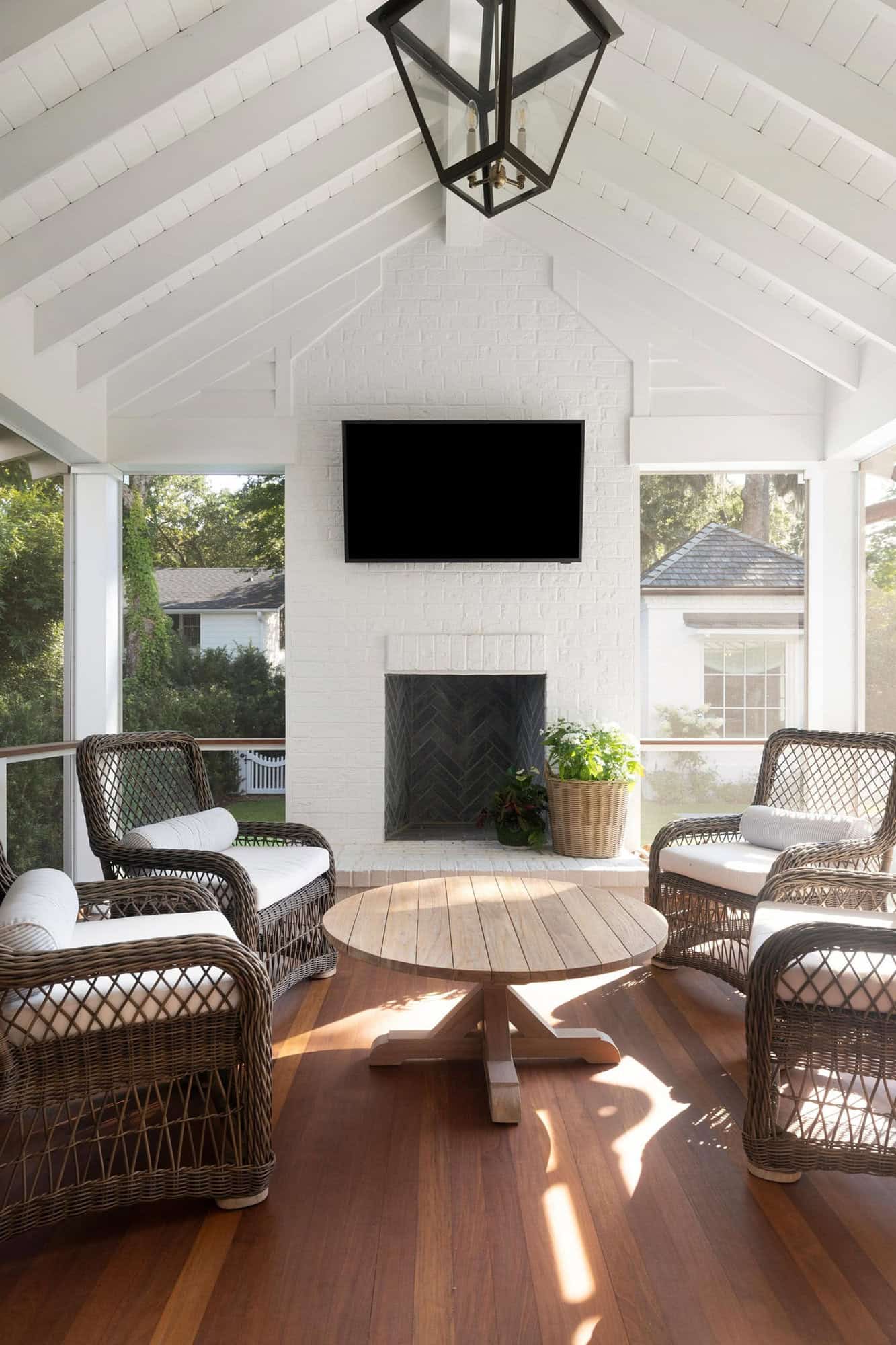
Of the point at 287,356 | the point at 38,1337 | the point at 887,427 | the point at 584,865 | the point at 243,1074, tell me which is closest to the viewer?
the point at 38,1337

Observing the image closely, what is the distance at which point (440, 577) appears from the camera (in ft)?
16.8

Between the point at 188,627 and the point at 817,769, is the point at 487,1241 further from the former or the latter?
the point at 188,627

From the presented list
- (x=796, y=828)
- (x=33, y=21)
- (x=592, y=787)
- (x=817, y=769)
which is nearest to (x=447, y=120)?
(x=33, y=21)

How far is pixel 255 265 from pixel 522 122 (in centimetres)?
297

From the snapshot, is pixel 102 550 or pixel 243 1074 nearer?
pixel 243 1074

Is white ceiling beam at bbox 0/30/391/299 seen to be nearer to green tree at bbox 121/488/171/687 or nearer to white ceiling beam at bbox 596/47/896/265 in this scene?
white ceiling beam at bbox 596/47/896/265

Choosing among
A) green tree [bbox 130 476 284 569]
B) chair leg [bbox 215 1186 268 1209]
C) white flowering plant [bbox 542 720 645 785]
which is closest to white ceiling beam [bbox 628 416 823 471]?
white flowering plant [bbox 542 720 645 785]

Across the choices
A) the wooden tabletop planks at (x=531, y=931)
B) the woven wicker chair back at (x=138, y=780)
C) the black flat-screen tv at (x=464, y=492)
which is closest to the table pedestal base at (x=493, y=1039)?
the wooden tabletop planks at (x=531, y=931)

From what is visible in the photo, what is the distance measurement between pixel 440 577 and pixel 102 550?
1.84 meters

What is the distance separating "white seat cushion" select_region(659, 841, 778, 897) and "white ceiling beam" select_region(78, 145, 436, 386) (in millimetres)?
3374

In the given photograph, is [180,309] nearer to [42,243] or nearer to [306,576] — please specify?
[42,243]

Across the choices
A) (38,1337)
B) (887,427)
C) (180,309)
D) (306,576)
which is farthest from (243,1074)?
(887,427)

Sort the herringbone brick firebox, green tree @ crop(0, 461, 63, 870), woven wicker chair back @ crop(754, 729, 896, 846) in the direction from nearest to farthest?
1. woven wicker chair back @ crop(754, 729, 896, 846)
2. green tree @ crop(0, 461, 63, 870)
3. the herringbone brick firebox

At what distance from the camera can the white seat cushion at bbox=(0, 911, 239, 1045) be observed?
1.94 m
